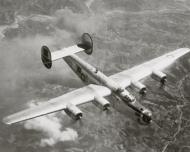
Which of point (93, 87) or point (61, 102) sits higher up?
point (61, 102)

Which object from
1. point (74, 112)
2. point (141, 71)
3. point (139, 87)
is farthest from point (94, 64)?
point (74, 112)

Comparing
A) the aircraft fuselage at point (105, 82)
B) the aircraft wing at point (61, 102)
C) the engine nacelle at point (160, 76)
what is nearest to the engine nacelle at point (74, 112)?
the aircraft wing at point (61, 102)

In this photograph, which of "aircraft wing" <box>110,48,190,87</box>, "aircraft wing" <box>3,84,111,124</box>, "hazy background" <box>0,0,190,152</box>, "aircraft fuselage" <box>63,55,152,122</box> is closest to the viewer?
"aircraft wing" <box>3,84,111,124</box>

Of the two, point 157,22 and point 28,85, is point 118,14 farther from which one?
point 28,85

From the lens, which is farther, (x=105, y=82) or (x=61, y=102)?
(x=105, y=82)

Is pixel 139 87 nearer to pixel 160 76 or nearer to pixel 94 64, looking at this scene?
pixel 160 76

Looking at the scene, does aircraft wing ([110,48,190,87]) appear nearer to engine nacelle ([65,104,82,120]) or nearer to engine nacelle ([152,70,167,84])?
engine nacelle ([152,70,167,84])

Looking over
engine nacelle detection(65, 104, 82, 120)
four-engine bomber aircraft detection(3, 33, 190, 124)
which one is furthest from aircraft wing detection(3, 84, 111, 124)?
engine nacelle detection(65, 104, 82, 120)

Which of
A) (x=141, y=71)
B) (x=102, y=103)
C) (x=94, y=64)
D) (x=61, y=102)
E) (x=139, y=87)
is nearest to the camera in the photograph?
(x=102, y=103)
